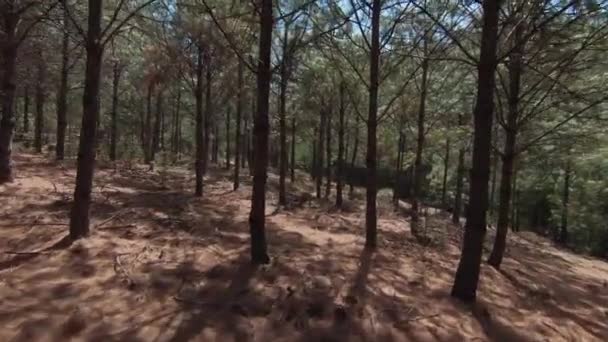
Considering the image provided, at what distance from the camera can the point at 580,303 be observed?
7531 mm

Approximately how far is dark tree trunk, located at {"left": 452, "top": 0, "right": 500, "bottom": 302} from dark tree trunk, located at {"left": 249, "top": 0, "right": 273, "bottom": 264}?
250cm

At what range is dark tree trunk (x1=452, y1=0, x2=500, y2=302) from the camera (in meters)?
5.86

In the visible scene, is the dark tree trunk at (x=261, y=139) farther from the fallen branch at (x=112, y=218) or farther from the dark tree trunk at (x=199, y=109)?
the dark tree trunk at (x=199, y=109)

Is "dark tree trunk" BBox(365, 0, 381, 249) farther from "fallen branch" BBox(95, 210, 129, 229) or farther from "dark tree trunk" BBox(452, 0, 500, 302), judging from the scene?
"fallen branch" BBox(95, 210, 129, 229)

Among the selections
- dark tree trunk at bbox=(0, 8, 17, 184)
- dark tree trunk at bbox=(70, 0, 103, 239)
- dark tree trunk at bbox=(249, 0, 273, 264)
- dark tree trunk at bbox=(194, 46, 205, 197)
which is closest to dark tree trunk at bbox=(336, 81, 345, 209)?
dark tree trunk at bbox=(194, 46, 205, 197)

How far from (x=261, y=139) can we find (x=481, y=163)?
2.71 meters

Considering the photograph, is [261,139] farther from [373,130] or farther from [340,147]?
[340,147]

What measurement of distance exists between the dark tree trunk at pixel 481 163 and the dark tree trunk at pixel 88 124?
15.6 feet

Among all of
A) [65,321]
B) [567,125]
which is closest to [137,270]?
[65,321]

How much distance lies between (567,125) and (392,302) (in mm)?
6862

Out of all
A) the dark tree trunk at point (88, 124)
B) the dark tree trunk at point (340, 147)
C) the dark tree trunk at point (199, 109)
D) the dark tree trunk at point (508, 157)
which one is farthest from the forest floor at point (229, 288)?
the dark tree trunk at point (340, 147)

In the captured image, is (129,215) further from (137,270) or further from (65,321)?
(65,321)

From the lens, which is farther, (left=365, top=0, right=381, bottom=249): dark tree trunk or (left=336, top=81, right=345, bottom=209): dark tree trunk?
(left=336, top=81, right=345, bottom=209): dark tree trunk

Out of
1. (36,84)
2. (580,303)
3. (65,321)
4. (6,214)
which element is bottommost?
(580,303)
